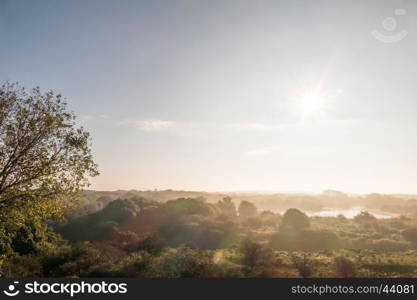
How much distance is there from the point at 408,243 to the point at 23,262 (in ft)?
237

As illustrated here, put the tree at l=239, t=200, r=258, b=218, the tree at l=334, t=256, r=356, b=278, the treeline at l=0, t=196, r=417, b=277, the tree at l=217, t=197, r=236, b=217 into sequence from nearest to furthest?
the treeline at l=0, t=196, r=417, b=277 → the tree at l=334, t=256, r=356, b=278 → the tree at l=217, t=197, r=236, b=217 → the tree at l=239, t=200, r=258, b=218

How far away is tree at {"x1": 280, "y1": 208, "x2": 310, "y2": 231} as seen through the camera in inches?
2699

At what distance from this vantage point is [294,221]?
70625 millimetres

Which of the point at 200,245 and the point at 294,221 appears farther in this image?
the point at 294,221

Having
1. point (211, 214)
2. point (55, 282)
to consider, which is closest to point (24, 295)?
point (55, 282)

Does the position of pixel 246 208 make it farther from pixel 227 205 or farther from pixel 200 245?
pixel 200 245

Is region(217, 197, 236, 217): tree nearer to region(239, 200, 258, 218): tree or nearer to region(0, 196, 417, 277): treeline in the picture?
region(0, 196, 417, 277): treeline

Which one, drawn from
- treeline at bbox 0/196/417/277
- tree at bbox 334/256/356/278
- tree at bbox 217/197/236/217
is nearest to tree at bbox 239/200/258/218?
treeline at bbox 0/196/417/277

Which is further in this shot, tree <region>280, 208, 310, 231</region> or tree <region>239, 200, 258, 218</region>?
tree <region>239, 200, 258, 218</region>

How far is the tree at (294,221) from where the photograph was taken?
6856 cm

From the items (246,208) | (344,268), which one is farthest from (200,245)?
(246,208)

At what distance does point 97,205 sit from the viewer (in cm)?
14000

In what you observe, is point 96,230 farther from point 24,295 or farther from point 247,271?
point 24,295

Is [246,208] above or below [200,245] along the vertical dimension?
above
